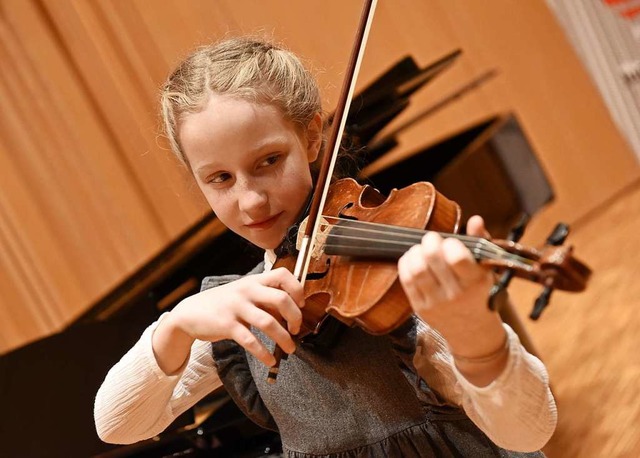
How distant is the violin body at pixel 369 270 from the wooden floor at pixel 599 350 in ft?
4.18

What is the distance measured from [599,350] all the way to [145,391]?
1.86 m

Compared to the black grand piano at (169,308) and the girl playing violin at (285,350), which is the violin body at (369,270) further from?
the black grand piano at (169,308)

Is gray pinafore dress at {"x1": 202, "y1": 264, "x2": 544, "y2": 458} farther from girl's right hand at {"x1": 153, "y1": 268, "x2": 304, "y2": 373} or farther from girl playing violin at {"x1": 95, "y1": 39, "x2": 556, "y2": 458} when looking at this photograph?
girl's right hand at {"x1": 153, "y1": 268, "x2": 304, "y2": 373}

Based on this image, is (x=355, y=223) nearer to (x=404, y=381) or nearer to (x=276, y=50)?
(x=404, y=381)

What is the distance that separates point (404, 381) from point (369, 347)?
6 centimetres

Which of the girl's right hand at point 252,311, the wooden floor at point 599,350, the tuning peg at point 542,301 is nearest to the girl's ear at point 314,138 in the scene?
the girl's right hand at point 252,311

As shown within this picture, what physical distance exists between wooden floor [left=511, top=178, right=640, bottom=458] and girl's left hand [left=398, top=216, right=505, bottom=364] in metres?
1.33

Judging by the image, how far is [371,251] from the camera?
833 millimetres

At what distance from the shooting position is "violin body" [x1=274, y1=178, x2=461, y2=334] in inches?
30.5

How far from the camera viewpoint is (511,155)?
2090mm

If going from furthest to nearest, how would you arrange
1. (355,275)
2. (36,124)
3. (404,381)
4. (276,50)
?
(36,124) → (276,50) → (404,381) → (355,275)

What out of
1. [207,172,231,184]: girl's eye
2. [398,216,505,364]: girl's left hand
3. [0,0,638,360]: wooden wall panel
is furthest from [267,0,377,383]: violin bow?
[0,0,638,360]: wooden wall panel

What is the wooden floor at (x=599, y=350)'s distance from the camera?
81.0 inches

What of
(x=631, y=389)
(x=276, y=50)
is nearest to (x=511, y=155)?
(x=631, y=389)
